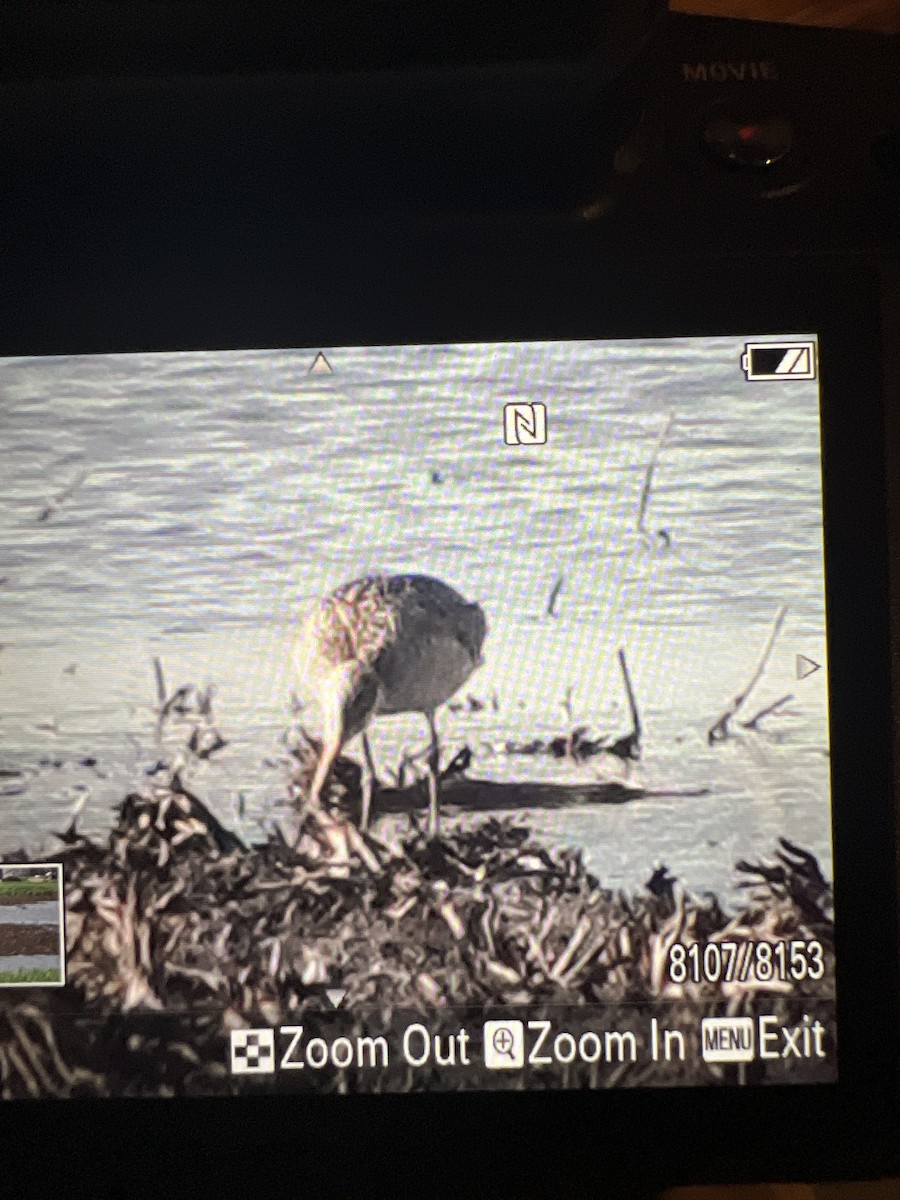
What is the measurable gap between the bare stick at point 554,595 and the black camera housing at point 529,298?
0.12 metres

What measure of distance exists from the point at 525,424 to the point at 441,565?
0.08 m

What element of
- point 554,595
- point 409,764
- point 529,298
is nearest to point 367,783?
point 409,764

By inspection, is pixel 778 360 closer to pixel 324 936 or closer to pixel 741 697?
pixel 741 697

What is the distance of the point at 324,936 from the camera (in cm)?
60

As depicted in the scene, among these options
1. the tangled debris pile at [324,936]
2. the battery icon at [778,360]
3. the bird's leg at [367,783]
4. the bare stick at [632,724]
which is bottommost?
the tangled debris pile at [324,936]

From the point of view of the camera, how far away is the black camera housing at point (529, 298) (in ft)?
1.95

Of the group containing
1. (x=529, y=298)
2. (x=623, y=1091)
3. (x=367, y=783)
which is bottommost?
(x=623, y=1091)

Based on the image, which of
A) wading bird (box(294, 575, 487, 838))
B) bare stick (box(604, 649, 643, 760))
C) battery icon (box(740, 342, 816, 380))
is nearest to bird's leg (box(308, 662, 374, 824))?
wading bird (box(294, 575, 487, 838))

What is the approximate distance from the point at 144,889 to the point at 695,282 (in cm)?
40

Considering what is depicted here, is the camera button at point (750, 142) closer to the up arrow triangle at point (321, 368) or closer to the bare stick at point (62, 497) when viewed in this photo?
the up arrow triangle at point (321, 368)

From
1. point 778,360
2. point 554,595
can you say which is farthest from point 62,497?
point 778,360

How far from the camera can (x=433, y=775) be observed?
59 cm

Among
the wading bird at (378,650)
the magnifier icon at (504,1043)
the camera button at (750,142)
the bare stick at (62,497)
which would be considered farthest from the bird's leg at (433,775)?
the camera button at (750,142)

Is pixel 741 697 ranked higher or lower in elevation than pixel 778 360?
lower
